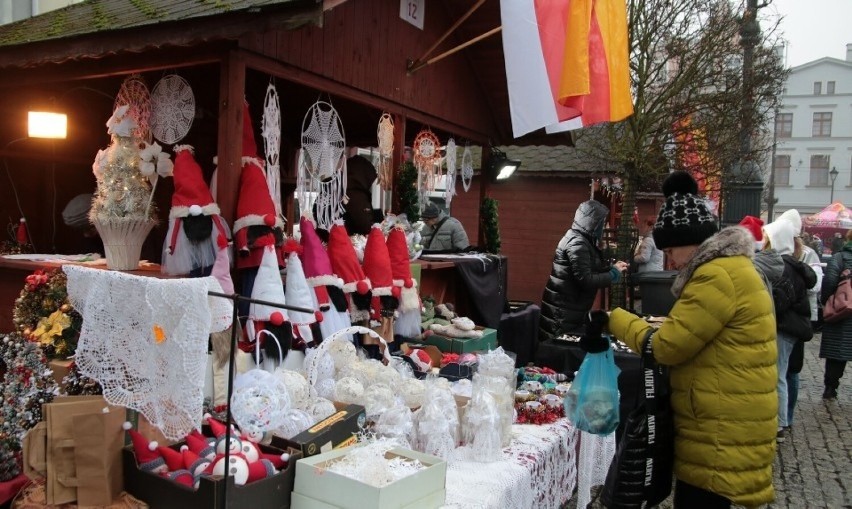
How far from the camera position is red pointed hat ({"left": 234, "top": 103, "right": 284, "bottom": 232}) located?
11.6 feet

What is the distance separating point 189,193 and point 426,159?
3239 mm

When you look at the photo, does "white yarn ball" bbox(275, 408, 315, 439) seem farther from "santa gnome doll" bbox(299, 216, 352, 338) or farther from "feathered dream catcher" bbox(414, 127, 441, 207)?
"feathered dream catcher" bbox(414, 127, 441, 207)

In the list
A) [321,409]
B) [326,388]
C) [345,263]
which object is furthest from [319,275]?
[321,409]

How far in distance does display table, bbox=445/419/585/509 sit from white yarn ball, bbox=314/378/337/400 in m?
0.65

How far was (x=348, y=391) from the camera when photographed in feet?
9.62

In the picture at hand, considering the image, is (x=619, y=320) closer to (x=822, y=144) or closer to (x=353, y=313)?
(x=353, y=313)

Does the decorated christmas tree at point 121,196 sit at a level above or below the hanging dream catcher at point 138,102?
below

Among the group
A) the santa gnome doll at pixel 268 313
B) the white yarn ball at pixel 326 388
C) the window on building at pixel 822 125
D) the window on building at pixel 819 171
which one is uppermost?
the window on building at pixel 822 125

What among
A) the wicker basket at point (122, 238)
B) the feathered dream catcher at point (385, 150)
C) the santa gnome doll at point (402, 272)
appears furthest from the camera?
the feathered dream catcher at point (385, 150)

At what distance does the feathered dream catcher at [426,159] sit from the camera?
20.6 feet

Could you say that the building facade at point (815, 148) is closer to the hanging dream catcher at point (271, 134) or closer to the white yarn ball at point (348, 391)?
the hanging dream catcher at point (271, 134)

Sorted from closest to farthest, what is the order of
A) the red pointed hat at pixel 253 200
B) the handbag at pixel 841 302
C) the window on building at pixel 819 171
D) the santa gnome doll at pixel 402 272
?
the red pointed hat at pixel 253 200 < the santa gnome doll at pixel 402 272 < the handbag at pixel 841 302 < the window on building at pixel 819 171

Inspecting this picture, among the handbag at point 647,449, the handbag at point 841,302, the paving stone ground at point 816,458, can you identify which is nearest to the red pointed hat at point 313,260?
the handbag at point 647,449

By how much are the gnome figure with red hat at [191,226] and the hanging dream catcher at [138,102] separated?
0.49 meters
